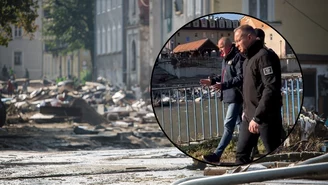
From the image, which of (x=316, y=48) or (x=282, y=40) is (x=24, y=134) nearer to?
(x=316, y=48)

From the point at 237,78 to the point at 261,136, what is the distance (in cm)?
23

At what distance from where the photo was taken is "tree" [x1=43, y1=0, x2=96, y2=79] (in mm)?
12906

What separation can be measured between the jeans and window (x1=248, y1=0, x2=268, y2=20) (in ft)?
10.7

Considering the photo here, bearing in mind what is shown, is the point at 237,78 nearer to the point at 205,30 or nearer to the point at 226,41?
the point at 226,41

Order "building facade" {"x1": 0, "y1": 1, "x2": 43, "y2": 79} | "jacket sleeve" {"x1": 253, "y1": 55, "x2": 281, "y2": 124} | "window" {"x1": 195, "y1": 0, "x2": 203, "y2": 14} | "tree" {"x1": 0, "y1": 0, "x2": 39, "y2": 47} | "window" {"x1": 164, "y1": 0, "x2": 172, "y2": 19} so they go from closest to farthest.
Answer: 1. "jacket sleeve" {"x1": 253, "y1": 55, "x2": 281, "y2": 124}
2. "window" {"x1": 195, "y1": 0, "x2": 203, "y2": 14}
3. "tree" {"x1": 0, "y1": 0, "x2": 39, "y2": 47}
4. "window" {"x1": 164, "y1": 0, "x2": 172, "y2": 19}
5. "building facade" {"x1": 0, "y1": 1, "x2": 43, "y2": 79}

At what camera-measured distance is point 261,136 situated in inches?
131

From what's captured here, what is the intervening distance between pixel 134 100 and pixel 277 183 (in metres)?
10.3

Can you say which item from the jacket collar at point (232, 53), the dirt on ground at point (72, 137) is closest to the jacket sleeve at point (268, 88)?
the jacket collar at point (232, 53)

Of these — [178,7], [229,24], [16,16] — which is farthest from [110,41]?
[229,24]

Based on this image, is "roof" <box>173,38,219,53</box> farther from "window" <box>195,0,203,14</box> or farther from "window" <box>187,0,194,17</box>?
"window" <box>187,0,194,17</box>

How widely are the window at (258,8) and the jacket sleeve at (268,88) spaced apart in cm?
335

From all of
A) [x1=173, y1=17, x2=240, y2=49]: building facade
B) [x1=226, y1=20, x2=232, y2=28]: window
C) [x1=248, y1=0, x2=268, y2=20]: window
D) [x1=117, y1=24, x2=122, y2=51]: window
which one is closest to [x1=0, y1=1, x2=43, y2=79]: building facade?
[x1=117, y1=24, x2=122, y2=51]: window

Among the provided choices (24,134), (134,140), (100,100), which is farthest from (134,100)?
(24,134)

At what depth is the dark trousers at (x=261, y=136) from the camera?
3.31 meters
